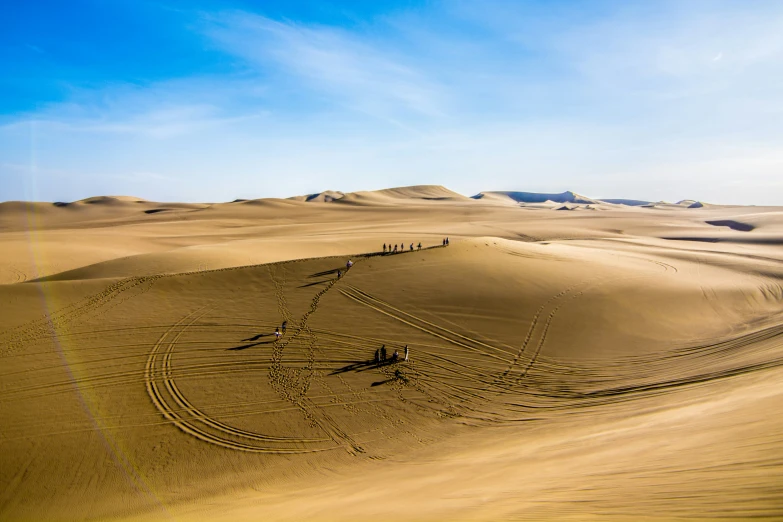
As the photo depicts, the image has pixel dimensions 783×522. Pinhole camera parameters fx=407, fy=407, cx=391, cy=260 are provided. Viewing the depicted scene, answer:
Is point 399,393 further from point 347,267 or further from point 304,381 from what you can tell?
point 347,267

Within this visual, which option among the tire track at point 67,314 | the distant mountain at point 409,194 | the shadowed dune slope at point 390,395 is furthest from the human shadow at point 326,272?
the distant mountain at point 409,194

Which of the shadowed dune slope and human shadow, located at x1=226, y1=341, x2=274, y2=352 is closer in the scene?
the shadowed dune slope

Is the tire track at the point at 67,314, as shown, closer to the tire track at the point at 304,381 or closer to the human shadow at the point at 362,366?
the tire track at the point at 304,381

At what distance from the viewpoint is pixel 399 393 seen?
10164 millimetres

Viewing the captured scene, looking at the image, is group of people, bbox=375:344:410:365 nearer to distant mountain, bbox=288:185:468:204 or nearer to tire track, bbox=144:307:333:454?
tire track, bbox=144:307:333:454

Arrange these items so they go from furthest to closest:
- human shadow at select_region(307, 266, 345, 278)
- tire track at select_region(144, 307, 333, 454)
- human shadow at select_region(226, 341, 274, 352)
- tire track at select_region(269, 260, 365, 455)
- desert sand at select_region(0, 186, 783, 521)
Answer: human shadow at select_region(307, 266, 345, 278) < human shadow at select_region(226, 341, 274, 352) < tire track at select_region(269, 260, 365, 455) < tire track at select_region(144, 307, 333, 454) < desert sand at select_region(0, 186, 783, 521)

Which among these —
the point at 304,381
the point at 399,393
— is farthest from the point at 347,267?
the point at 399,393

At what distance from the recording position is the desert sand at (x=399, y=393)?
5.36m

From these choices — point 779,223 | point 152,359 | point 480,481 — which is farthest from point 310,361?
point 779,223

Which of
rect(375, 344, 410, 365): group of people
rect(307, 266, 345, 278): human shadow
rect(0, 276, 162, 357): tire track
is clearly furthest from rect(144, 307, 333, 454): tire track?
rect(307, 266, 345, 278): human shadow

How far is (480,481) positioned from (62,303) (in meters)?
15.1

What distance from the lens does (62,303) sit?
14.1 m

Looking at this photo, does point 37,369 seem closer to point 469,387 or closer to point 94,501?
point 94,501

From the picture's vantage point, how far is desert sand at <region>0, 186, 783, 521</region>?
211 inches
